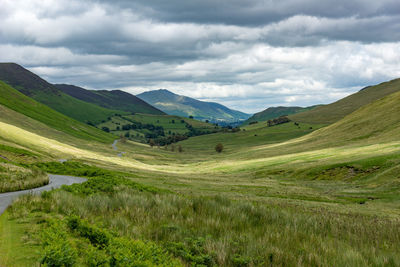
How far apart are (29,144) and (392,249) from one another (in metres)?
96.9

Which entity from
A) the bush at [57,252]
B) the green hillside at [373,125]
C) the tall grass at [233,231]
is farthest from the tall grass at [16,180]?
the green hillside at [373,125]

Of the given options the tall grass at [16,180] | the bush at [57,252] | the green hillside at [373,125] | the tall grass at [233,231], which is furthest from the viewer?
the green hillside at [373,125]

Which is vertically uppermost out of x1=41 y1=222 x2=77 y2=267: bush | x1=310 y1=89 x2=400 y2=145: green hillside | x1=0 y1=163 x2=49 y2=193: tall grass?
x1=310 y1=89 x2=400 y2=145: green hillside

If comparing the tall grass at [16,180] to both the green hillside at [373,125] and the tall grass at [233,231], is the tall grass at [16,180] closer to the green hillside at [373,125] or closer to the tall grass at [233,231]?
the tall grass at [233,231]

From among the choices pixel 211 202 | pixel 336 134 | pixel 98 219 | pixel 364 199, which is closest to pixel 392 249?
pixel 211 202

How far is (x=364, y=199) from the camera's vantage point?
33031 mm

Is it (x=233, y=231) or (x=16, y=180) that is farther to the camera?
(x=16, y=180)

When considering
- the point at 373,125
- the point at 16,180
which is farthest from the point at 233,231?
the point at 373,125

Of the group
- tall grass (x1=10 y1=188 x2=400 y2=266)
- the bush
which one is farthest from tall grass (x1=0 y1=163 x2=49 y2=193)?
the bush

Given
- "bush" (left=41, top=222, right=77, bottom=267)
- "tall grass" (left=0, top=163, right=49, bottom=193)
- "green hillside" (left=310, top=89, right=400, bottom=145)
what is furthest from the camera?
"green hillside" (left=310, top=89, right=400, bottom=145)

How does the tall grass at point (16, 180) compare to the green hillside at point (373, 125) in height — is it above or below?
below

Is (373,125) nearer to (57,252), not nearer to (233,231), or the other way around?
(233,231)

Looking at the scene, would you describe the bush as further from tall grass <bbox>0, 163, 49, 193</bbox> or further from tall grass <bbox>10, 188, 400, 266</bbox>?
tall grass <bbox>0, 163, 49, 193</bbox>

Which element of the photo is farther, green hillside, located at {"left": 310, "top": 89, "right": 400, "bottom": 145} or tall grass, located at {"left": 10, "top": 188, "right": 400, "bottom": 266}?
green hillside, located at {"left": 310, "top": 89, "right": 400, "bottom": 145}
